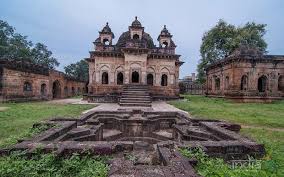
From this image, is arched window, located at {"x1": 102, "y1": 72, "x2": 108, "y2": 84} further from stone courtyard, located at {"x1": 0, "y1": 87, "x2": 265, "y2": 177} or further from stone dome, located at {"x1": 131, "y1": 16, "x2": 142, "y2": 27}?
stone courtyard, located at {"x1": 0, "y1": 87, "x2": 265, "y2": 177}

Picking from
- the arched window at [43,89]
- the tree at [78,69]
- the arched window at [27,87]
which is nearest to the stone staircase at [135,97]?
the arched window at [27,87]

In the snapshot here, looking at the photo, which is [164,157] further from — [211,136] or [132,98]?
[132,98]

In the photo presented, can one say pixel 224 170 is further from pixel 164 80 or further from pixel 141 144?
pixel 164 80

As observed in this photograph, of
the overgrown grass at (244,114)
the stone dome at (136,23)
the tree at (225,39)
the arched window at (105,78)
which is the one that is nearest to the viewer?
the overgrown grass at (244,114)

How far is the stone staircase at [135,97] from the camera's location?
61.5 ft

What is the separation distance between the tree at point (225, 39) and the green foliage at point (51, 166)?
31.7m

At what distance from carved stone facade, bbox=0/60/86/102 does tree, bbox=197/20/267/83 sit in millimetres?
22177

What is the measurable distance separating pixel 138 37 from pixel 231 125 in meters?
19.1

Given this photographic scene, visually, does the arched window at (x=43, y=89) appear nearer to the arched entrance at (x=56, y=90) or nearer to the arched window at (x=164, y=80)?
the arched entrance at (x=56, y=90)

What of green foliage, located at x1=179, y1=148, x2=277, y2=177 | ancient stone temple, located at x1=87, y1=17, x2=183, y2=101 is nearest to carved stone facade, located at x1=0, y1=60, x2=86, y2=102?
ancient stone temple, located at x1=87, y1=17, x2=183, y2=101

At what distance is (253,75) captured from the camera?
23.4 m

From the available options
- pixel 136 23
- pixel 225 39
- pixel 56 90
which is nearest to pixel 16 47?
pixel 56 90

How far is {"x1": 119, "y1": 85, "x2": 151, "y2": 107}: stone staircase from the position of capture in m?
18.7

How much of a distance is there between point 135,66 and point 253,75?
1257 centimetres
